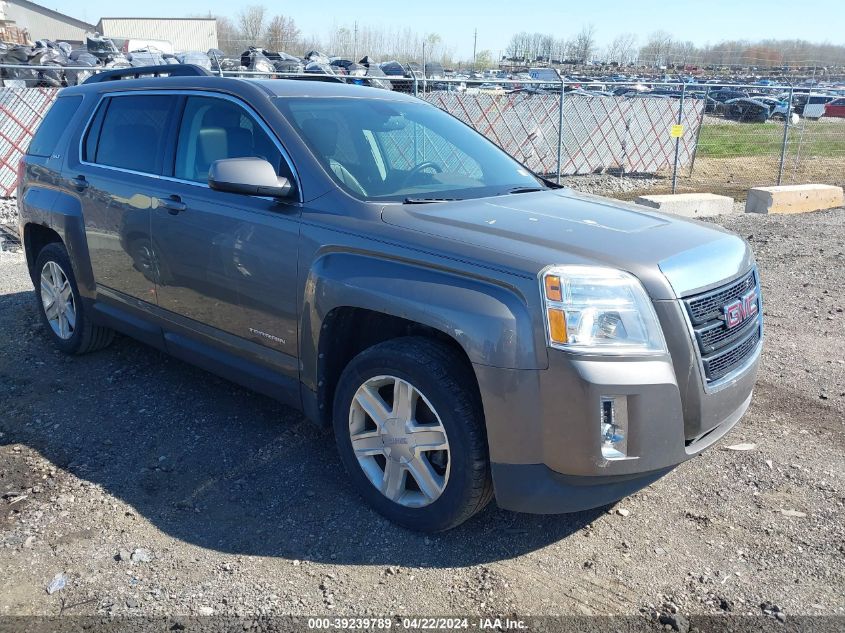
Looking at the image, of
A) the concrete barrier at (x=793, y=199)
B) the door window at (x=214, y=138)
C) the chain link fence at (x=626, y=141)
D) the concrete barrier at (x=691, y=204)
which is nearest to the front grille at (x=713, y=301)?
the door window at (x=214, y=138)

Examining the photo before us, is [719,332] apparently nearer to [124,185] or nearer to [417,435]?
[417,435]

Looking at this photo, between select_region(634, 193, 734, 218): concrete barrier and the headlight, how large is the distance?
28.5 feet

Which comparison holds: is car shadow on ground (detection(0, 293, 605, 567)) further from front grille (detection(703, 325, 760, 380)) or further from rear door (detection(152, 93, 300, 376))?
front grille (detection(703, 325, 760, 380))

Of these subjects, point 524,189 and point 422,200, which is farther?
point 524,189

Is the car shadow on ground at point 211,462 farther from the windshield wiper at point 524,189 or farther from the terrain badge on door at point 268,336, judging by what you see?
the windshield wiper at point 524,189

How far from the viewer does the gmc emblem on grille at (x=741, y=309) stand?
301 cm

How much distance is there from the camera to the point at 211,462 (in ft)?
12.6

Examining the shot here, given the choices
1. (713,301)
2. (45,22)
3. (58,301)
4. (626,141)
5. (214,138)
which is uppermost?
(45,22)

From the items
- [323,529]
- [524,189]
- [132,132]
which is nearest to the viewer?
[323,529]

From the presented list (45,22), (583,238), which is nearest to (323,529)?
(583,238)

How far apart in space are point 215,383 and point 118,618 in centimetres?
227

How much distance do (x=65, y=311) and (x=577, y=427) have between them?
13.4 ft

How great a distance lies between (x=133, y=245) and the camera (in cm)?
431

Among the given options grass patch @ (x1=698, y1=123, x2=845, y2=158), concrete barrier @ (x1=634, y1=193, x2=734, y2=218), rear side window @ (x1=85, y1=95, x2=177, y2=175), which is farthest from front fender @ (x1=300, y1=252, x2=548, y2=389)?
grass patch @ (x1=698, y1=123, x2=845, y2=158)
